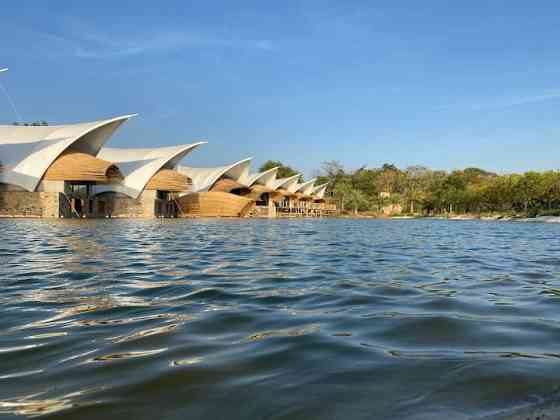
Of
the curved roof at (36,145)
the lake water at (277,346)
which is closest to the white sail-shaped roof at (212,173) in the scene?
the curved roof at (36,145)

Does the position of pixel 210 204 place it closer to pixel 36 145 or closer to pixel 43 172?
pixel 43 172

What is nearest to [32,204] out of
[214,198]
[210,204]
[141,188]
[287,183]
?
[141,188]

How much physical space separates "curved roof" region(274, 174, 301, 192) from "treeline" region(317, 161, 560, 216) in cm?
1258

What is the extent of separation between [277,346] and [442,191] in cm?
8667

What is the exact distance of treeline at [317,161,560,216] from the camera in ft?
200

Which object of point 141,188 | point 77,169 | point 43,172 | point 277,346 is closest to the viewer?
point 277,346

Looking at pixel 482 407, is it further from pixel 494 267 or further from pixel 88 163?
pixel 88 163

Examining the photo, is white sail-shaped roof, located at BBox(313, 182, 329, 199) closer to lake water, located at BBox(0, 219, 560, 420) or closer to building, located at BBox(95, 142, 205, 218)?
building, located at BBox(95, 142, 205, 218)

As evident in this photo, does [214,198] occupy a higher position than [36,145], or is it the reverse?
[36,145]

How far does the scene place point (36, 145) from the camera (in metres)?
35.6

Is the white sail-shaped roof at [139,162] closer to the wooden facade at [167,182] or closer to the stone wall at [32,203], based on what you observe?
the wooden facade at [167,182]

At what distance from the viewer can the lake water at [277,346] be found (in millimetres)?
1922

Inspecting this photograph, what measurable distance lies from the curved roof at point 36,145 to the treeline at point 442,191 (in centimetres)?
4996

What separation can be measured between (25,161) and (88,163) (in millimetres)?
4274
